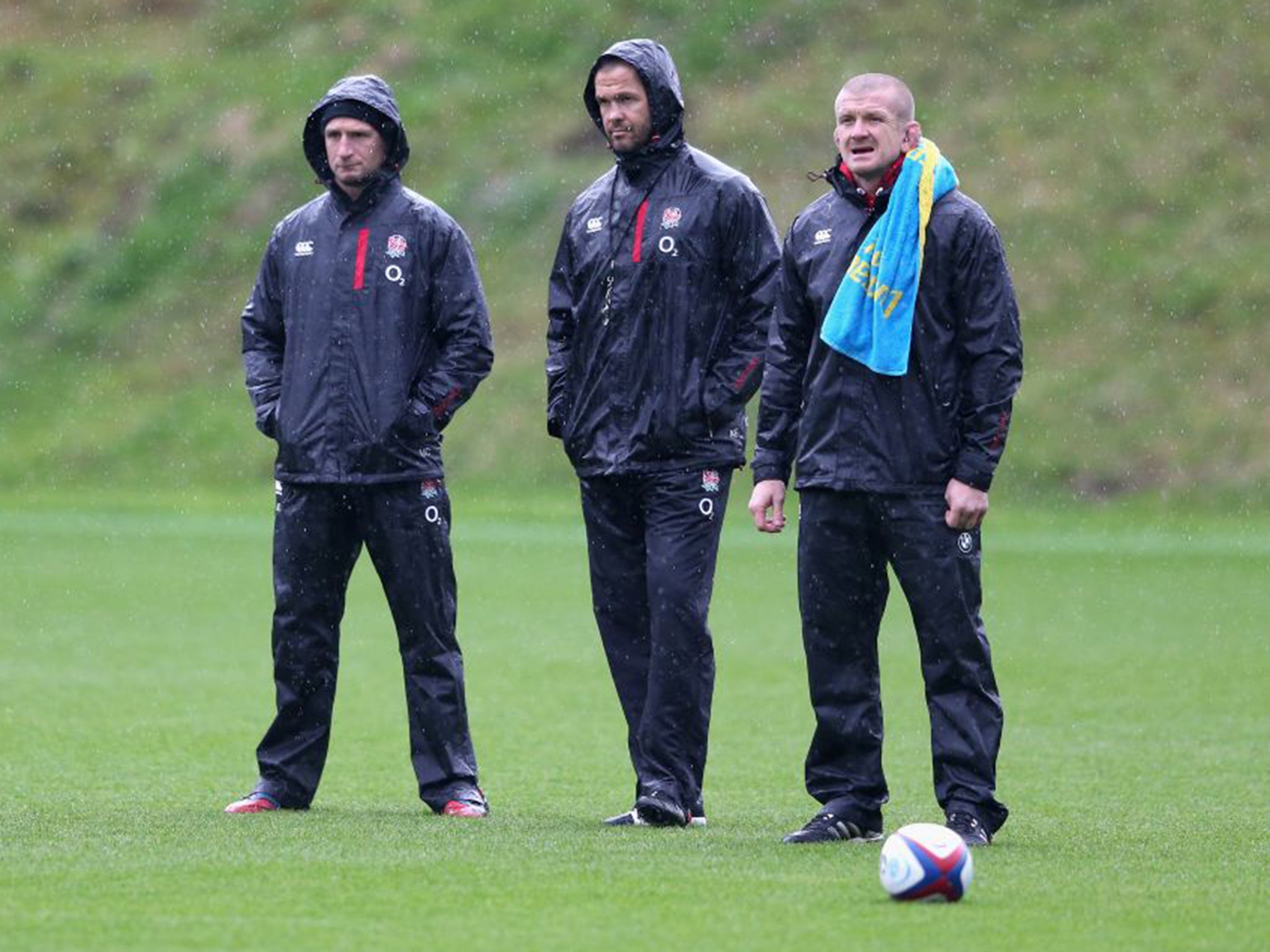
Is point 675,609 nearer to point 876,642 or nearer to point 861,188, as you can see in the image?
point 876,642

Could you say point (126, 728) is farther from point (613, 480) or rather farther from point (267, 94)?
point (267, 94)

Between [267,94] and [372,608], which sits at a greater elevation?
[267,94]

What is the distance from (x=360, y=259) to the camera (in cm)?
860

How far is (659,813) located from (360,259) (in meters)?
2.14

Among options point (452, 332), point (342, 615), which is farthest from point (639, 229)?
point (342, 615)

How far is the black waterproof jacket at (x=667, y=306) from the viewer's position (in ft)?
27.3

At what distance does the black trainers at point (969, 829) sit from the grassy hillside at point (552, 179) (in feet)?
69.5

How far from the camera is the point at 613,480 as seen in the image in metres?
8.43

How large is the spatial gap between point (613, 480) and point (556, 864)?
1688 mm

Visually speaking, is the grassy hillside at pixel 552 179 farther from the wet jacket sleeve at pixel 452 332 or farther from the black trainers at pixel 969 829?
the black trainers at pixel 969 829

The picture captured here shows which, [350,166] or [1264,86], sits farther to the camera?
[1264,86]

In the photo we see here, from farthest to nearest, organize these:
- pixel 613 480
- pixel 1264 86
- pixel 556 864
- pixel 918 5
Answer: pixel 918 5
pixel 1264 86
pixel 613 480
pixel 556 864

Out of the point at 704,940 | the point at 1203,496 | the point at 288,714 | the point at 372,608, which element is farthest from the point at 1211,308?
the point at 704,940

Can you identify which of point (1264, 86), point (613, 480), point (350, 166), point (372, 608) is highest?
point (1264, 86)
